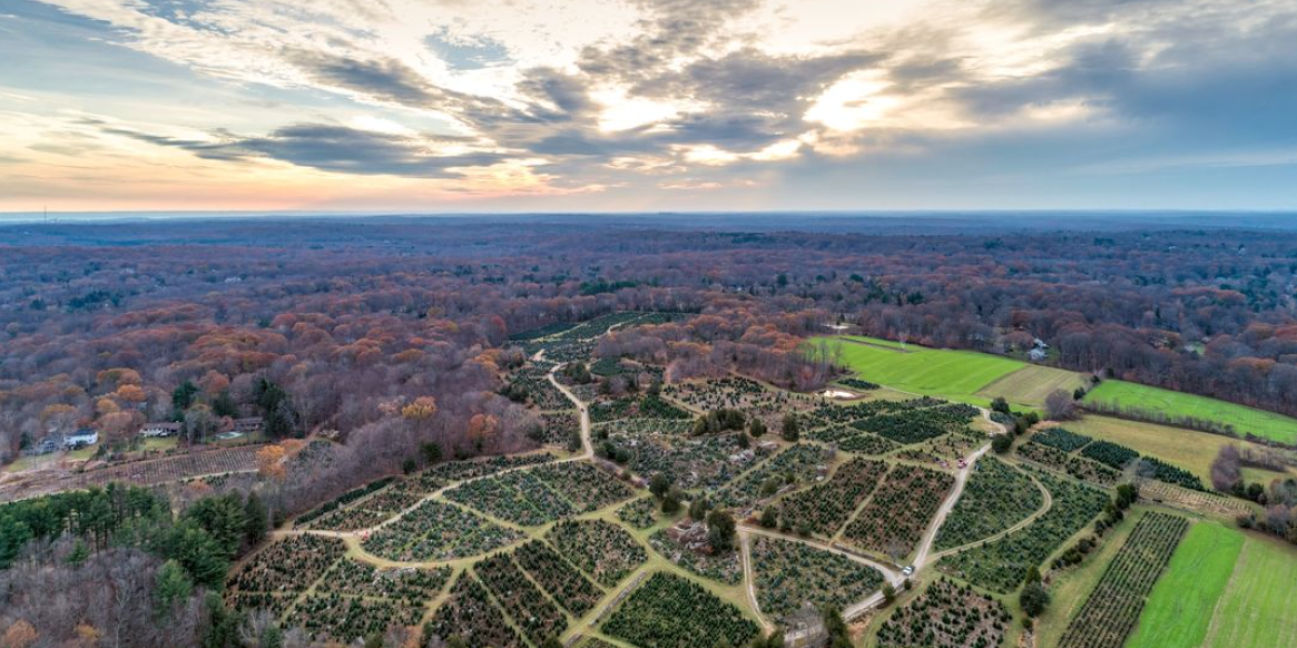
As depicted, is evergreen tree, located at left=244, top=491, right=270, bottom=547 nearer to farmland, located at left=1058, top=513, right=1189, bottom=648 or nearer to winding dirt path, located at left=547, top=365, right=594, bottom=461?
winding dirt path, located at left=547, top=365, right=594, bottom=461

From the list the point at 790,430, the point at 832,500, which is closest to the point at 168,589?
the point at 832,500

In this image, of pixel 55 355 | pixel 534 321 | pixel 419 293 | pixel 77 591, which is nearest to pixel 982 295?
pixel 534 321

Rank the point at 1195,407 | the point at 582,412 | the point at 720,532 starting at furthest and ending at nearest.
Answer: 1. the point at 1195,407
2. the point at 582,412
3. the point at 720,532

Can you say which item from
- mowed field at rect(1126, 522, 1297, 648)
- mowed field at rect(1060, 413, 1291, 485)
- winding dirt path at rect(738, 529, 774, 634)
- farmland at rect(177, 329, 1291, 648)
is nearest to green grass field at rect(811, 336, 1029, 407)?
mowed field at rect(1060, 413, 1291, 485)

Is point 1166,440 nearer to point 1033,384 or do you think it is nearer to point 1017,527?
point 1033,384

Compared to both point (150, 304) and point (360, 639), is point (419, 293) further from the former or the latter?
point (360, 639)
